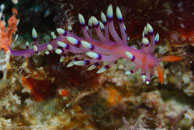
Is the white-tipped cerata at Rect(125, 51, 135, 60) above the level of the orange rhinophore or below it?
below

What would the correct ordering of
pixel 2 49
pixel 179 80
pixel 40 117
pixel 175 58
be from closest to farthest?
pixel 175 58
pixel 2 49
pixel 40 117
pixel 179 80

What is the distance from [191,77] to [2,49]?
275 cm

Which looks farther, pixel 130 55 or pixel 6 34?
pixel 6 34

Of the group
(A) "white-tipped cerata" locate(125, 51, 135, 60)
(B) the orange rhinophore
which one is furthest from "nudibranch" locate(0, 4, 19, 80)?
(A) "white-tipped cerata" locate(125, 51, 135, 60)

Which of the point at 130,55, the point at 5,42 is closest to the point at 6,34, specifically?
the point at 5,42

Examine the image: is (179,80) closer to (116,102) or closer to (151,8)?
(116,102)

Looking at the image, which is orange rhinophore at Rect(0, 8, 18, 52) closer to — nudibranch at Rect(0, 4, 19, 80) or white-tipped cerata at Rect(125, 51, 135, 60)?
nudibranch at Rect(0, 4, 19, 80)

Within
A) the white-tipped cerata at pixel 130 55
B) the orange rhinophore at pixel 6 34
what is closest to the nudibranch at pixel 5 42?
the orange rhinophore at pixel 6 34

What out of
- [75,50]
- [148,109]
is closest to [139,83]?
[148,109]

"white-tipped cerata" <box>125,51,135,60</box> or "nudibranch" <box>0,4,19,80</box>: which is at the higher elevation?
"nudibranch" <box>0,4,19,80</box>

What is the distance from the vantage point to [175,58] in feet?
6.37

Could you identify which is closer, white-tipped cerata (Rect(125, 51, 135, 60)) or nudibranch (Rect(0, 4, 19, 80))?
white-tipped cerata (Rect(125, 51, 135, 60))

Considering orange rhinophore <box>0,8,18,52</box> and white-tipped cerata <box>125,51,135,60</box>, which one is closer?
white-tipped cerata <box>125,51,135,60</box>

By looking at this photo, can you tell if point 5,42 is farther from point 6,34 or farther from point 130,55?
point 130,55
